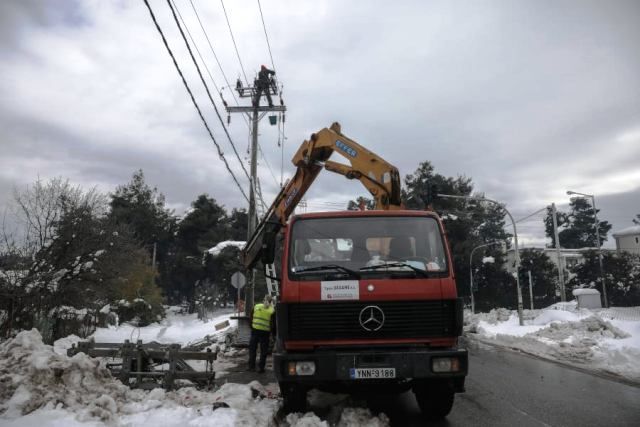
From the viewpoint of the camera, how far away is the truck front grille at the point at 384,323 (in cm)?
541

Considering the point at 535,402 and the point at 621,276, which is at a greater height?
the point at 621,276

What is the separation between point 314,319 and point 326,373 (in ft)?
1.98

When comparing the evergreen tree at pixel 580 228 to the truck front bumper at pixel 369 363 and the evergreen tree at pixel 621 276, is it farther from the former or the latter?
the truck front bumper at pixel 369 363

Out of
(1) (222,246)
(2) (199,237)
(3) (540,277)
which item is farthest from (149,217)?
(3) (540,277)

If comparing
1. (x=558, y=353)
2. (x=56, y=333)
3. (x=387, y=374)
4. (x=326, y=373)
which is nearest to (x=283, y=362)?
(x=326, y=373)

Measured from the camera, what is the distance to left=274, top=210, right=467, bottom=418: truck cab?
5.24 metres

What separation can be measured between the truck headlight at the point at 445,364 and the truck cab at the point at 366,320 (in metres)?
0.01

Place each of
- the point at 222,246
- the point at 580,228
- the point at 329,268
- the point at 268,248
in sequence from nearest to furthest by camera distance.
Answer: the point at 329,268, the point at 268,248, the point at 222,246, the point at 580,228

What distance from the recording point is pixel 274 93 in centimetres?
1970

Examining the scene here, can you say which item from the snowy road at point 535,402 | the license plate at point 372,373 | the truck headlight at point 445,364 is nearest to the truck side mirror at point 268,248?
the license plate at point 372,373

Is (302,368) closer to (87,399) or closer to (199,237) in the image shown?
(87,399)

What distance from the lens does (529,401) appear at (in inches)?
285

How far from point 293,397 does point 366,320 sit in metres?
1.40

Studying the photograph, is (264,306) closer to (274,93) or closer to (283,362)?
(283,362)
